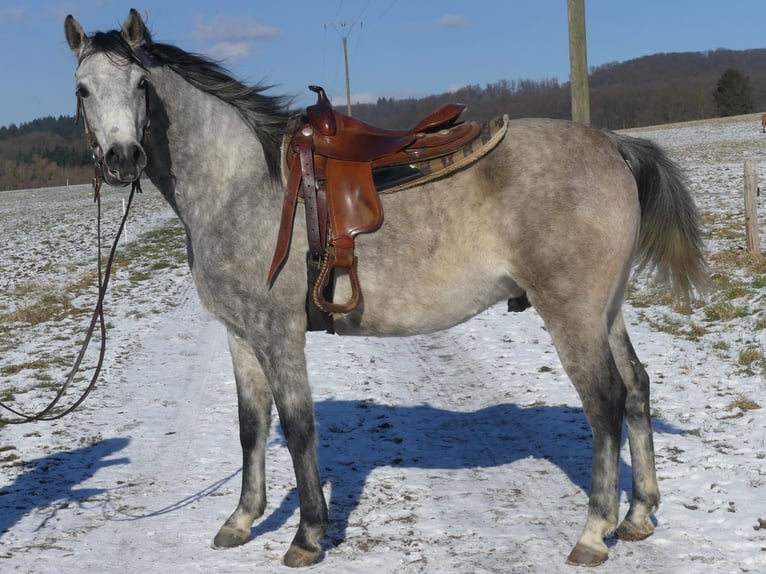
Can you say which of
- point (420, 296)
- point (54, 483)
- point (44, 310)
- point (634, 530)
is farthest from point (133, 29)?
point (44, 310)

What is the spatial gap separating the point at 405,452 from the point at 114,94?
3.40m

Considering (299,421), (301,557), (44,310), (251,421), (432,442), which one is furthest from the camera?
(44,310)

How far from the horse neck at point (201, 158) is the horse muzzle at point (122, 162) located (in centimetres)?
42

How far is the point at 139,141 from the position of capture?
13.0 feet

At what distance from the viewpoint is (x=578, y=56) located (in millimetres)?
9859

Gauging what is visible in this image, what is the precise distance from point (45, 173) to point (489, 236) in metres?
97.4

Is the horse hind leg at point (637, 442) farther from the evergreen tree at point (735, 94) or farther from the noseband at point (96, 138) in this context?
the evergreen tree at point (735, 94)

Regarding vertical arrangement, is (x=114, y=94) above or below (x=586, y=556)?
above

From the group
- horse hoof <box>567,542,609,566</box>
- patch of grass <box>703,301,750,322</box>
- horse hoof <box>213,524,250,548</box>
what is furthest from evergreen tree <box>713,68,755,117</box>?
horse hoof <box>213,524,250,548</box>

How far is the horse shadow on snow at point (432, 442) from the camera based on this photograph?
5.16 m

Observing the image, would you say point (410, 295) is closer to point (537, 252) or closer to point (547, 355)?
point (537, 252)

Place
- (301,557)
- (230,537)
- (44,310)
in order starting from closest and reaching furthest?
(301,557), (230,537), (44,310)

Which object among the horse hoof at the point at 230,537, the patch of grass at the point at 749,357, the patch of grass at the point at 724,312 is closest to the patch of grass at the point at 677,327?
the patch of grass at the point at 724,312

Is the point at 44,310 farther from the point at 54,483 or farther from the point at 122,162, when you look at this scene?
the point at 122,162
